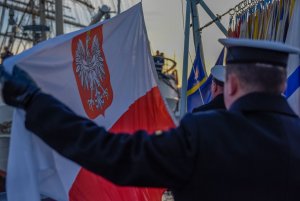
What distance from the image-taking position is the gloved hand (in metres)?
1.39

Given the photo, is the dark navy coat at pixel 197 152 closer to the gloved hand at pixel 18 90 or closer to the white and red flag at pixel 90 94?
the gloved hand at pixel 18 90

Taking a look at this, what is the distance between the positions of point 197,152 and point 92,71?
1730mm

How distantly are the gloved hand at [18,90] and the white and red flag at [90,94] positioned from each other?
280 millimetres

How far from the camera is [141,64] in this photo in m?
3.57

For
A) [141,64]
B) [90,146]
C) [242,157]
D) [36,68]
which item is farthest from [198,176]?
[141,64]

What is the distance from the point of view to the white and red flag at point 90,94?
1.98 metres

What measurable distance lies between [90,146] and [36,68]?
3.68 feet

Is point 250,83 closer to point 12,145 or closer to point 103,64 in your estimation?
point 12,145

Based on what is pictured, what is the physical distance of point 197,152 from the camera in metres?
1.29

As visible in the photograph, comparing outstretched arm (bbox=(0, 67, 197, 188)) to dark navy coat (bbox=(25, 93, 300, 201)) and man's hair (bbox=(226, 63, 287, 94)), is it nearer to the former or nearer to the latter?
dark navy coat (bbox=(25, 93, 300, 201))

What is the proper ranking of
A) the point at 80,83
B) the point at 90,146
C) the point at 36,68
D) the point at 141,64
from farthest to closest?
the point at 141,64 → the point at 80,83 → the point at 36,68 → the point at 90,146

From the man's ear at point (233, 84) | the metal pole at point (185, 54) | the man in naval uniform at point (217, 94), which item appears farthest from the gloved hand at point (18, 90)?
the metal pole at point (185, 54)

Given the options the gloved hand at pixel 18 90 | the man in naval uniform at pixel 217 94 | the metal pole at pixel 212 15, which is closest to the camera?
the gloved hand at pixel 18 90

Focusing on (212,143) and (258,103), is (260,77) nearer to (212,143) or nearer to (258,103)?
(258,103)
